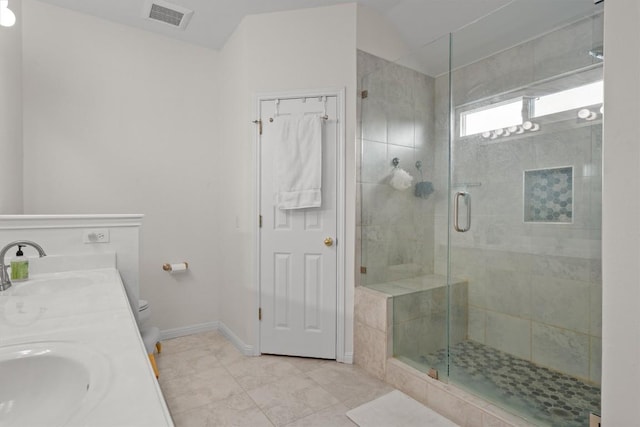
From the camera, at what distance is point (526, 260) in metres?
2.08

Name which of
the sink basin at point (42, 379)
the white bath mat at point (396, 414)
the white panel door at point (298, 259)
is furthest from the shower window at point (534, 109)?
the sink basin at point (42, 379)

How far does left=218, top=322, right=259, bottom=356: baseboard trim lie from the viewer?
2.59 m

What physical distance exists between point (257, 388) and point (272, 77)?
2212 mm

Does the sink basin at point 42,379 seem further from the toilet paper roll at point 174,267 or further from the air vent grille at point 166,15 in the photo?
the air vent grille at point 166,15

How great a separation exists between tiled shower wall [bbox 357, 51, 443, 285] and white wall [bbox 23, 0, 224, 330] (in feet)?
4.87

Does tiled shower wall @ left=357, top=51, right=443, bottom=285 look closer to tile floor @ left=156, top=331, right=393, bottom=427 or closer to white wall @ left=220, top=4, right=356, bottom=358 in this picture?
white wall @ left=220, top=4, right=356, bottom=358

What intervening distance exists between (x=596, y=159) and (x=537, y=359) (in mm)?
1176

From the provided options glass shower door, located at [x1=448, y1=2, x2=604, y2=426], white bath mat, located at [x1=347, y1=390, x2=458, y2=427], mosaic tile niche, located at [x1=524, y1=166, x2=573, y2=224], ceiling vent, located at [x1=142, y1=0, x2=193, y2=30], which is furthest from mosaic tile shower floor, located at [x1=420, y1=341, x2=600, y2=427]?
ceiling vent, located at [x1=142, y1=0, x2=193, y2=30]

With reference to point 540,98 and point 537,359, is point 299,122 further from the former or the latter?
point 537,359

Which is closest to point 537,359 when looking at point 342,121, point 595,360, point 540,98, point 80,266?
point 595,360

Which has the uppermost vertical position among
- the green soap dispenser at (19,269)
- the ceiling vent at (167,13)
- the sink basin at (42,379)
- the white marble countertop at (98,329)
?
the ceiling vent at (167,13)

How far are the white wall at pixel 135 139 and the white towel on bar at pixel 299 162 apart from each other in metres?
0.96

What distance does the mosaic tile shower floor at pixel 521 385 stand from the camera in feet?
5.03

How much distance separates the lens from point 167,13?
2604 millimetres
